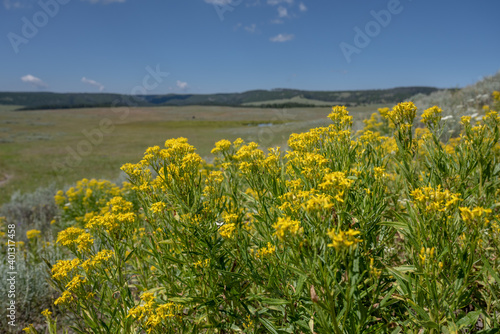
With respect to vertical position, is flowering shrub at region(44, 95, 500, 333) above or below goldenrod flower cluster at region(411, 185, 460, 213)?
below

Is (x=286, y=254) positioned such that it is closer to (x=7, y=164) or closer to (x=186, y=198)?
(x=186, y=198)

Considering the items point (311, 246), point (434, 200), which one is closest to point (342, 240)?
point (311, 246)

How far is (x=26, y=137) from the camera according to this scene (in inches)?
1548

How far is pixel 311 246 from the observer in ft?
5.36

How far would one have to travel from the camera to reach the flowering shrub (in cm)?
159

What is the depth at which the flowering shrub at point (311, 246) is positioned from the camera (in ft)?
5.21

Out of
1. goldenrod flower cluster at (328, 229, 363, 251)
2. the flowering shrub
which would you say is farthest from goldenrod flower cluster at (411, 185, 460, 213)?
goldenrod flower cluster at (328, 229, 363, 251)

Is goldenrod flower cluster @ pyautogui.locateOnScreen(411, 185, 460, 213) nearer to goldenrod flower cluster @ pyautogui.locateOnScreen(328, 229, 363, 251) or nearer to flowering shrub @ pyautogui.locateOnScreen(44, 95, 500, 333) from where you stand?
flowering shrub @ pyautogui.locateOnScreen(44, 95, 500, 333)

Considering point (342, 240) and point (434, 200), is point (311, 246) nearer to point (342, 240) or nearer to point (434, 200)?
point (342, 240)

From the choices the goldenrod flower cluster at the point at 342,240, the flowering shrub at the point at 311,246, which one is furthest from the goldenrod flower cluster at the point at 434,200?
the goldenrod flower cluster at the point at 342,240

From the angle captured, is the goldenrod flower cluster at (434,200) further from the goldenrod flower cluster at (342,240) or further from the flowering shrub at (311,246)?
the goldenrod flower cluster at (342,240)

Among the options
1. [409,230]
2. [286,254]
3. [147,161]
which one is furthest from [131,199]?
[409,230]

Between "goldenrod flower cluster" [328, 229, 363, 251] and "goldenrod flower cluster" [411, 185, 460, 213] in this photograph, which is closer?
"goldenrod flower cluster" [328, 229, 363, 251]

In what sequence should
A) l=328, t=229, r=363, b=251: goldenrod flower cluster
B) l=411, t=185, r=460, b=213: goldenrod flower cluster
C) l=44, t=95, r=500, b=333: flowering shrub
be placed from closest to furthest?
1. l=328, t=229, r=363, b=251: goldenrod flower cluster
2. l=411, t=185, r=460, b=213: goldenrod flower cluster
3. l=44, t=95, r=500, b=333: flowering shrub
